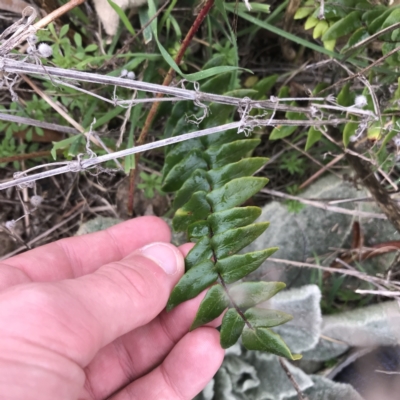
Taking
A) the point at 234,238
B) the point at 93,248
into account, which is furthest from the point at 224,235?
the point at 93,248

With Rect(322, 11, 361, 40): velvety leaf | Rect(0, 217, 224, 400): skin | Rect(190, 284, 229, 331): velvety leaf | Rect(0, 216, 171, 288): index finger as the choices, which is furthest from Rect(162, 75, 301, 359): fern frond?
Rect(322, 11, 361, 40): velvety leaf

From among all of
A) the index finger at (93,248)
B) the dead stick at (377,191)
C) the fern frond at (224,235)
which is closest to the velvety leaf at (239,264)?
the fern frond at (224,235)

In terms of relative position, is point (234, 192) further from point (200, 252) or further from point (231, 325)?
point (231, 325)

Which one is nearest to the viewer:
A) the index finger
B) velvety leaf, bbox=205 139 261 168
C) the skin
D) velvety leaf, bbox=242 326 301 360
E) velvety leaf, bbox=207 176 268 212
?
the skin

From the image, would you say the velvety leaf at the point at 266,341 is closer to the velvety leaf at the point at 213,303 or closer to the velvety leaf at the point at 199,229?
the velvety leaf at the point at 213,303

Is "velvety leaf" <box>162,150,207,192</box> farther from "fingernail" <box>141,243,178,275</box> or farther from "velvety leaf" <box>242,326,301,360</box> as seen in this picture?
"velvety leaf" <box>242,326,301,360</box>

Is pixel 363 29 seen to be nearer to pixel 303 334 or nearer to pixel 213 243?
pixel 213 243

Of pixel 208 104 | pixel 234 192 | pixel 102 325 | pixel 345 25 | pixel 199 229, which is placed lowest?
pixel 102 325
